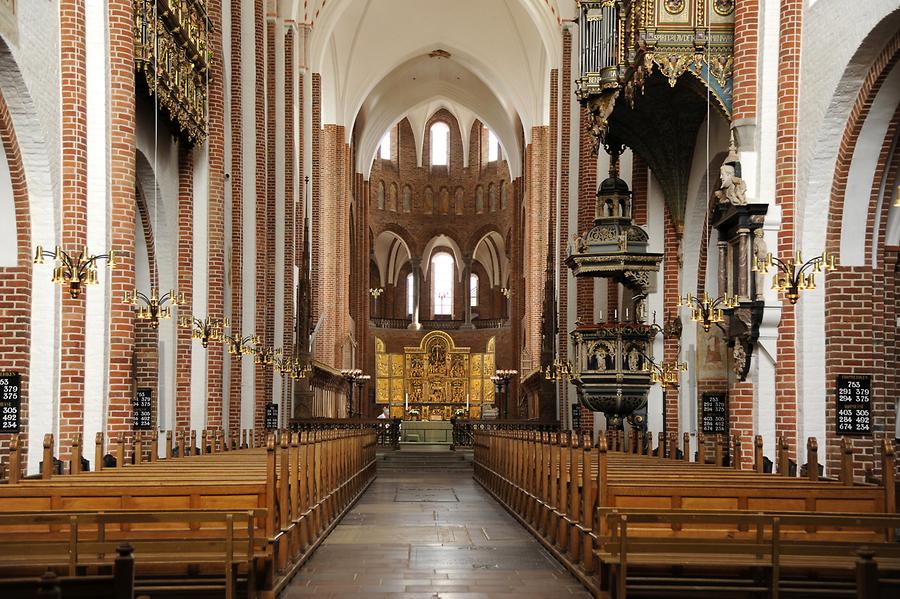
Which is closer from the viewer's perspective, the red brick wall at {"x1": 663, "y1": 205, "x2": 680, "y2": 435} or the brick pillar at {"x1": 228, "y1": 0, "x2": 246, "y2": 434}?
the red brick wall at {"x1": 663, "y1": 205, "x2": 680, "y2": 435}

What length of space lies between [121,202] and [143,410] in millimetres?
4627

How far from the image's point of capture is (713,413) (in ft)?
59.1

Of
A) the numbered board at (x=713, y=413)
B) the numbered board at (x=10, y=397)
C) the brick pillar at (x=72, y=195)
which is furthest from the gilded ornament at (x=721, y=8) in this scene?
the numbered board at (x=10, y=397)

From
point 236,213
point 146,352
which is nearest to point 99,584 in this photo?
point 146,352

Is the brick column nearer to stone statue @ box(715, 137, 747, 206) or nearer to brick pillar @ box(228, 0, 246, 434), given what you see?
stone statue @ box(715, 137, 747, 206)

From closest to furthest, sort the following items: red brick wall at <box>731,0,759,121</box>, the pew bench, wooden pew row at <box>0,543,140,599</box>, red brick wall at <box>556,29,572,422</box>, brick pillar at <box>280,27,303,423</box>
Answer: wooden pew row at <box>0,543,140,599</box>
the pew bench
red brick wall at <box>731,0,759,121</box>
brick pillar at <box>280,27,303,423</box>
red brick wall at <box>556,29,572,422</box>

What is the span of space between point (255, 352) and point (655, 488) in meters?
14.8

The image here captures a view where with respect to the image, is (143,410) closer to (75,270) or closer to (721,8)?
(75,270)

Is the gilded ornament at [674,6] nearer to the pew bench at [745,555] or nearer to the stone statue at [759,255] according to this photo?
the stone statue at [759,255]

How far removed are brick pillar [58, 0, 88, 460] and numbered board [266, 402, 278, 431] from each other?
12711 mm

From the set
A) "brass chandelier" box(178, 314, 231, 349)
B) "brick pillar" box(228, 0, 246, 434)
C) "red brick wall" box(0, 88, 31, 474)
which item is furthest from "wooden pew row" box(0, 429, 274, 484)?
"brass chandelier" box(178, 314, 231, 349)

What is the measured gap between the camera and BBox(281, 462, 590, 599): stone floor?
9.07 metres

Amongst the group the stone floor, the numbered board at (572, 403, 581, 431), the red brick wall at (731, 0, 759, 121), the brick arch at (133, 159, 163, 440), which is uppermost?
the red brick wall at (731, 0, 759, 121)

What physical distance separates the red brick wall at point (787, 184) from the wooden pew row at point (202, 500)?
18.1 ft
